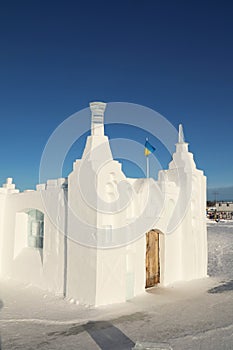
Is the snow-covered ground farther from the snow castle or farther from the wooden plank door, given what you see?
the snow castle

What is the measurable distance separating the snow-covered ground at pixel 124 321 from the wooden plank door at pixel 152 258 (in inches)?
17.0

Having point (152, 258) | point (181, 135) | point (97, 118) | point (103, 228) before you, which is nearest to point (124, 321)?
point (103, 228)

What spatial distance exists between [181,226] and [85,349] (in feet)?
25.4

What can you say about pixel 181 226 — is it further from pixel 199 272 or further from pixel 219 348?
pixel 219 348

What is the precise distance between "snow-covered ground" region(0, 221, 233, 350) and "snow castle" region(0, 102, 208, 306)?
0.66 metres

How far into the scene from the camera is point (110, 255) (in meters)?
9.44

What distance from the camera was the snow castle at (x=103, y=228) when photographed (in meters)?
9.50

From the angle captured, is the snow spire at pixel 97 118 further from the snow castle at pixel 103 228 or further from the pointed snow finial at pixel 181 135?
the pointed snow finial at pixel 181 135

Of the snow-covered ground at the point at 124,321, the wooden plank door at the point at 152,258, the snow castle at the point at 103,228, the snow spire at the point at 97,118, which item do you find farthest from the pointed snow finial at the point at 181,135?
the snow-covered ground at the point at 124,321

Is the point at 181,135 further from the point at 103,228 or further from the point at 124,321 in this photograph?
the point at 124,321

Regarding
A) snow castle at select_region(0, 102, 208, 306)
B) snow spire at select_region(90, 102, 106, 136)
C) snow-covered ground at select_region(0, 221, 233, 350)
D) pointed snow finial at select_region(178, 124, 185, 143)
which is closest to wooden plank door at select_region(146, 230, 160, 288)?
snow castle at select_region(0, 102, 208, 306)

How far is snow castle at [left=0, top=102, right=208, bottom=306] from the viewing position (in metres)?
9.50

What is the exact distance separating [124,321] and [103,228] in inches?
104

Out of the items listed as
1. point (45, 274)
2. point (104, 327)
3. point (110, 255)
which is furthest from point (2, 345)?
point (45, 274)
